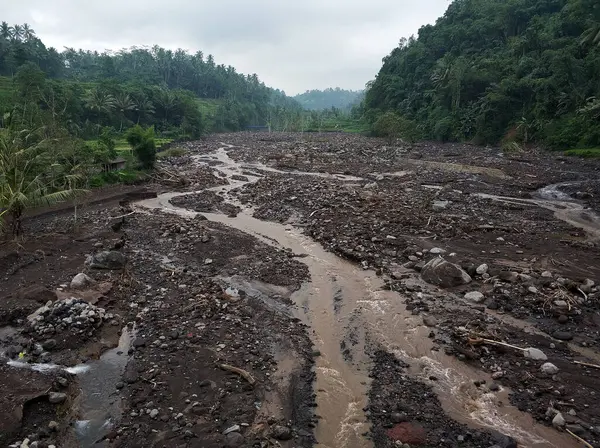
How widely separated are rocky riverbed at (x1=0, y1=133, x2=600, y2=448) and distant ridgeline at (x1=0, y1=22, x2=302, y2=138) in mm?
15005

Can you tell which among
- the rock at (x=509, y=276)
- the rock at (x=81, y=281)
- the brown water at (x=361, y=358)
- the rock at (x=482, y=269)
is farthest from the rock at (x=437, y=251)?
the rock at (x=81, y=281)

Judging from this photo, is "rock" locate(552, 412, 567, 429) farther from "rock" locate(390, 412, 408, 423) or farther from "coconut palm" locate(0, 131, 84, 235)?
"coconut palm" locate(0, 131, 84, 235)

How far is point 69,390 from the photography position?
7.73m

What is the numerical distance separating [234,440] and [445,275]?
26.7 ft

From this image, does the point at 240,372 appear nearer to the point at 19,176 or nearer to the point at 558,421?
the point at 558,421

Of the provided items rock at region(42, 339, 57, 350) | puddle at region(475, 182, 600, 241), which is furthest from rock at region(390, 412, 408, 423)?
puddle at region(475, 182, 600, 241)

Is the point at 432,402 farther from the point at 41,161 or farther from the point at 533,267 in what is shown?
the point at 41,161

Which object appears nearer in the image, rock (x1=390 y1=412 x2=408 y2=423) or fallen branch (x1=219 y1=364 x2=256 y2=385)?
rock (x1=390 y1=412 x2=408 y2=423)

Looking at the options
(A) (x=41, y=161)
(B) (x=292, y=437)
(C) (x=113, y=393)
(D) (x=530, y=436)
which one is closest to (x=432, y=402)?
(D) (x=530, y=436)

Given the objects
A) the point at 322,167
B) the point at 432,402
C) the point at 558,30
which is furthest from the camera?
the point at 558,30

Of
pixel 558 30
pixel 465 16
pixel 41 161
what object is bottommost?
pixel 41 161

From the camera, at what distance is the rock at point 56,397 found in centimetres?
729

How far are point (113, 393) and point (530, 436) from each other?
745 cm

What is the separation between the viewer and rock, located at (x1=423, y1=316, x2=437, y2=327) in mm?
10188
